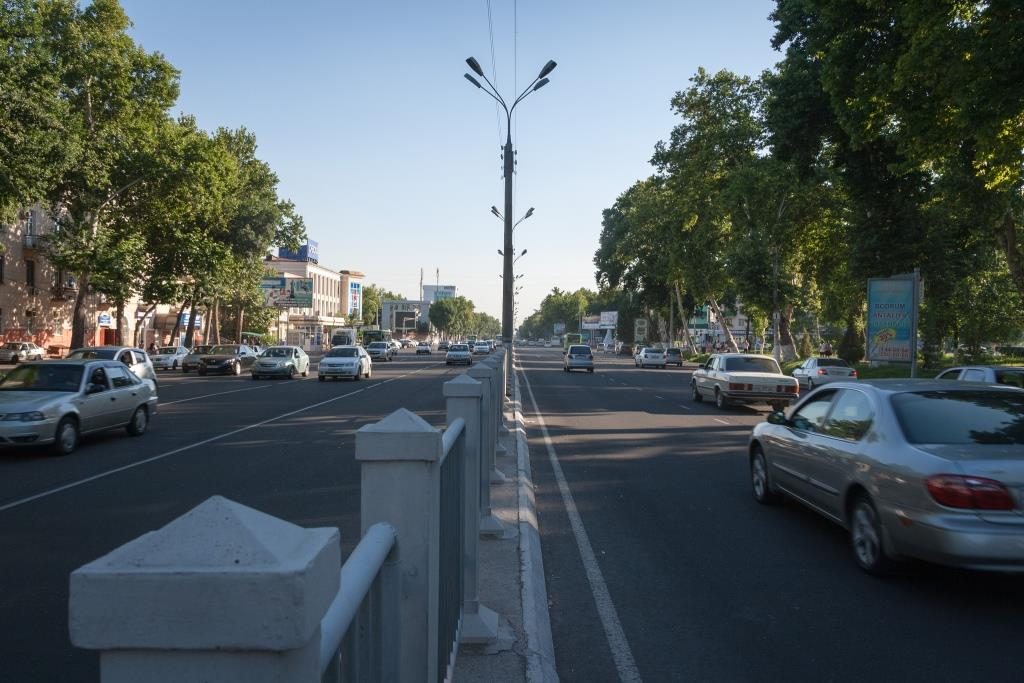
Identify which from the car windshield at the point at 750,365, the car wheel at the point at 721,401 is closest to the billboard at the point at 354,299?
the car wheel at the point at 721,401

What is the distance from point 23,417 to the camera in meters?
12.4

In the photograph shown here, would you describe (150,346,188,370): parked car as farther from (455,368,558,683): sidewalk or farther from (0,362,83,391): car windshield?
(455,368,558,683): sidewalk

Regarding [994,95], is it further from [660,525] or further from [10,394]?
[10,394]

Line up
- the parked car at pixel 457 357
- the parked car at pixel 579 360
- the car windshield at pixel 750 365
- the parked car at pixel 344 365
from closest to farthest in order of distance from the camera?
1. the car windshield at pixel 750 365
2. the parked car at pixel 344 365
3. the parked car at pixel 579 360
4. the parked car at pixel 457 357

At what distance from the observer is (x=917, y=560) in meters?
6.24

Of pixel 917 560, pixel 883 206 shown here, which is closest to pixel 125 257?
pixel 883 206

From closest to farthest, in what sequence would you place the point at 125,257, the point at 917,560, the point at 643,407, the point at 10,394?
the point at 917,560, the point at 10,394, the point at 643,407, the point at 125,257

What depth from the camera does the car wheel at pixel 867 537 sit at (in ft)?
20.9

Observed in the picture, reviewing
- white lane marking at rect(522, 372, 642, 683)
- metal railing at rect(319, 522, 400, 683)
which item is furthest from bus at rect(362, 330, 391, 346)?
metal railing at rect(319, 522, 400, 683)

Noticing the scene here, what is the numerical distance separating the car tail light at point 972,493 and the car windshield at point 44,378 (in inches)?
505

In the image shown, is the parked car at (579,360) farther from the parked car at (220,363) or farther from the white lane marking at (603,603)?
the white lane marking at (603,603)

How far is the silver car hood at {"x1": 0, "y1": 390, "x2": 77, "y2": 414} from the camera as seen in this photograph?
490 inches

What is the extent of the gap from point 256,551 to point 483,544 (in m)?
5.91

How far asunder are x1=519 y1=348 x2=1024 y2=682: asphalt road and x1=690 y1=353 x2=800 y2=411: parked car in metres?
11.2
